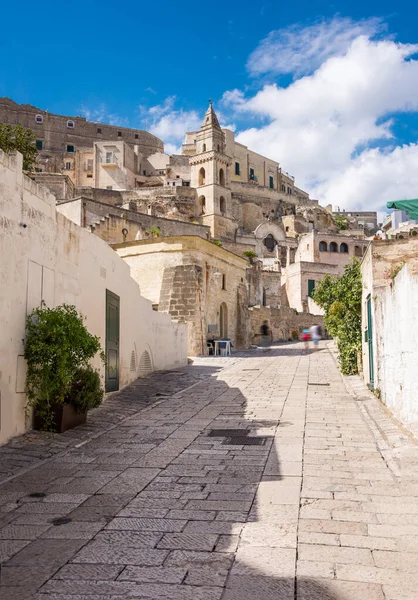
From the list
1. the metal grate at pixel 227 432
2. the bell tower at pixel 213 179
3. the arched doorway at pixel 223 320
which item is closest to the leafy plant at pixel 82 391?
the metal grate at pixel 227 432

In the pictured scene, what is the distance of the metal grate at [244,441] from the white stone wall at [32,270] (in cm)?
280

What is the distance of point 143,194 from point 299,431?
51.2 meters

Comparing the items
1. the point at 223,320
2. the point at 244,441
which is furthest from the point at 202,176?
the point at 244,441

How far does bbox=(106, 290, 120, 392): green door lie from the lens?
1148 cm

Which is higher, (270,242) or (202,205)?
(202,205)

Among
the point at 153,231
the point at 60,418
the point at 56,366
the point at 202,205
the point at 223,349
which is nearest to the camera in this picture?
the point at 56,366

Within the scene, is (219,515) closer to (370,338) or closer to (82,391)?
(82,391)

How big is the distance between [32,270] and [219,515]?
189 inches

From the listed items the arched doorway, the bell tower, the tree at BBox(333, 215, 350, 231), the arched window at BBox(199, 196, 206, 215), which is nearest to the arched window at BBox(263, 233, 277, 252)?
the bell tower

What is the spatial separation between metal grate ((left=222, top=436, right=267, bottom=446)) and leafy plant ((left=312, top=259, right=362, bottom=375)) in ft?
24.5

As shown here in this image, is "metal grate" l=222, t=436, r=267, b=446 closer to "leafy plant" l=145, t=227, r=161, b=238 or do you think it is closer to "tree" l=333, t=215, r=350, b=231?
"leafy plant" l=145, t=227, r=161, b=238

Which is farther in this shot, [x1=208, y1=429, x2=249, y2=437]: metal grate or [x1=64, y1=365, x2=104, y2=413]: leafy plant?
[x1=64, y1=365, x2=104, y2=413]: leafy plant

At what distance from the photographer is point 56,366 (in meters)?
7.53

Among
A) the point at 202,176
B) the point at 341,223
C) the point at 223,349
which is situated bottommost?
the point at 223,349
